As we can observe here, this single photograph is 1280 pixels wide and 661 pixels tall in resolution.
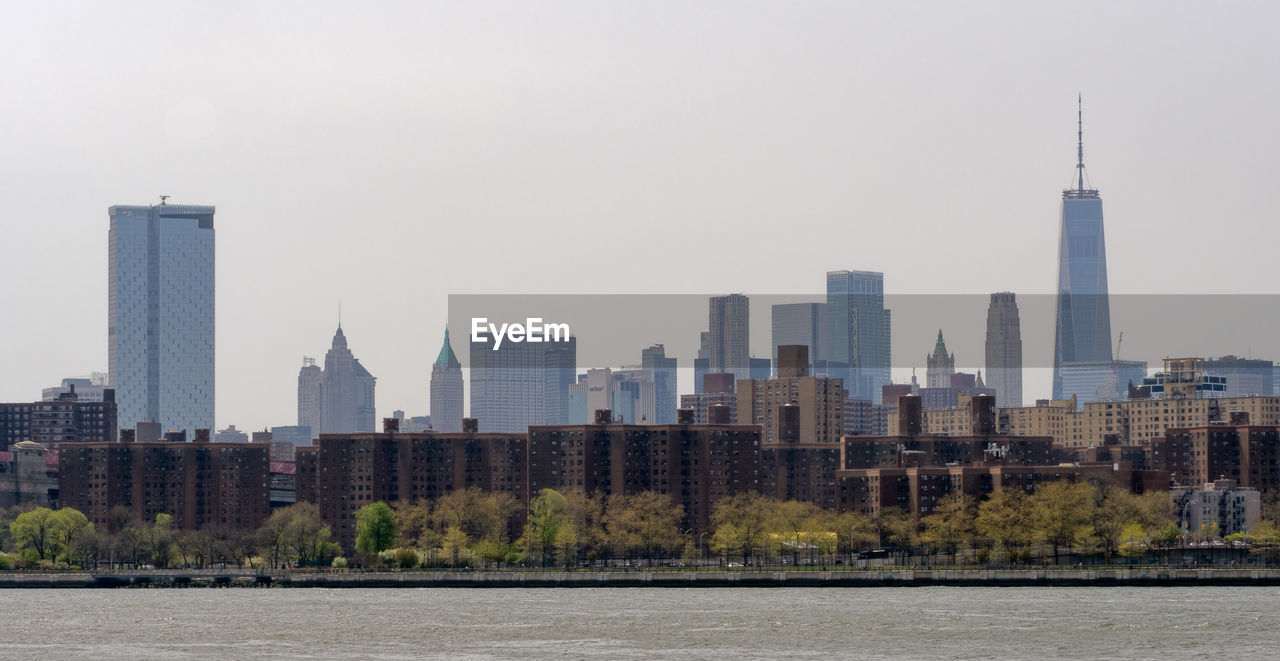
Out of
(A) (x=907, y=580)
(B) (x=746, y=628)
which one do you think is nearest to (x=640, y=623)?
(B) (x=746, y=628)

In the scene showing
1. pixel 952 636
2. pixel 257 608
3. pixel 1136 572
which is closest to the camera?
pixel 952 636

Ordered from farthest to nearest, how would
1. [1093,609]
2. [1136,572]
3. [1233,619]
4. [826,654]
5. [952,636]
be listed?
[1136,572] < [1093,609] < [1233,619] < [952,636] < [826,654]

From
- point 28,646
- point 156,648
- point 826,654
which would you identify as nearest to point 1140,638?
point 826,654

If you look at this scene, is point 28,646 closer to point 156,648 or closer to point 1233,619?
point 156,648

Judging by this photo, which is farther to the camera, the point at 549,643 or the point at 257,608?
the point at 257,608

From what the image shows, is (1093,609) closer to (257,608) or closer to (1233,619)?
(1233,619)

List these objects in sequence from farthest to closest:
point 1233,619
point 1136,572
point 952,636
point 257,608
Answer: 1. point 1136,572
2. point 257,608
3. point 1233,619
4. point 952,636
